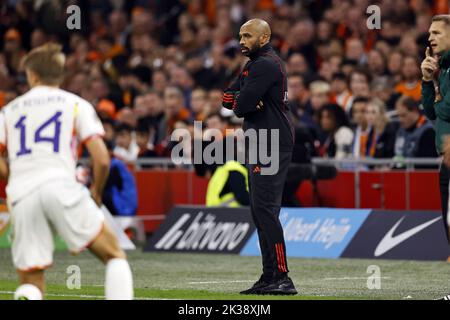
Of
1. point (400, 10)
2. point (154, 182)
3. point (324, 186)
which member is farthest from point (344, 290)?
point (400, 10)

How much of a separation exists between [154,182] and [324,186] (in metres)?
3.32

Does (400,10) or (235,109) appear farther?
(400,10)

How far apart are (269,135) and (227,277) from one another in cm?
248

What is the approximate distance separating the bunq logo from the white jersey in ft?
27.3

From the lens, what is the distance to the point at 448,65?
1089cm

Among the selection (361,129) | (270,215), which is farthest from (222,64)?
(270,215)

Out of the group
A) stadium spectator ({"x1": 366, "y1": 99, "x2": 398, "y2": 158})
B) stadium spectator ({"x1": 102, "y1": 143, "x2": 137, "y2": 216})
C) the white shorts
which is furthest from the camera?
stadium spectator ({"x1": 102, "y1": 143, "x2": 137, "y2": 216})

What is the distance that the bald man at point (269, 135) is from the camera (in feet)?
38.5

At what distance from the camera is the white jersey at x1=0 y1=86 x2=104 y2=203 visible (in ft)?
28.8

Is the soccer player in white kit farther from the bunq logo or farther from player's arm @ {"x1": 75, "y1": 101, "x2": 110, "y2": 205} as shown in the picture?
the bunq logo

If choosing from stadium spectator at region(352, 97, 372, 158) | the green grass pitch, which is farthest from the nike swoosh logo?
stadium spectator at region(352, 97, 372, 158)

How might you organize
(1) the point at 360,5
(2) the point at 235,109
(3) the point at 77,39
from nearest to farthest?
1. (2) the point at 235,109
2. (1) the point at 360,5
3. (3) the point at 77,39

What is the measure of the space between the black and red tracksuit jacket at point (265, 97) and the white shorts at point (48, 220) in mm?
3379

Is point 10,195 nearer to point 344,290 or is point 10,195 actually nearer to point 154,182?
point 344,290
